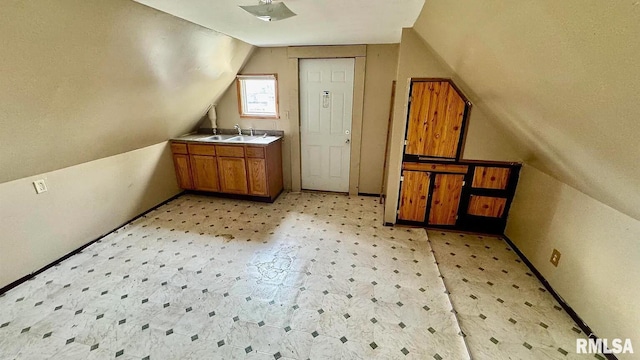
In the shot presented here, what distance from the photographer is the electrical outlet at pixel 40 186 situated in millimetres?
2365

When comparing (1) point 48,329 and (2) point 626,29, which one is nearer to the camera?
(2) point 626,29

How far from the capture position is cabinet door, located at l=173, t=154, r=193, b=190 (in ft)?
13.1

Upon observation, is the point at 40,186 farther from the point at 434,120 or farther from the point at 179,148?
the point at 434,120

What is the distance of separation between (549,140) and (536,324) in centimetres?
134

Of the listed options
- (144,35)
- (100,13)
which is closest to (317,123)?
(144,35)

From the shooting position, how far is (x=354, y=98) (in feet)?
12.6

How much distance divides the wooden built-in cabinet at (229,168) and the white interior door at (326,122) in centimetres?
55

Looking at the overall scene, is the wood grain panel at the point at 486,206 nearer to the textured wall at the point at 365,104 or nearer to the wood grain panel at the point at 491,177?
the wood grain panel at the point at 491,177

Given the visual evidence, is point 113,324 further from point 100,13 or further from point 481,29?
point 481,29

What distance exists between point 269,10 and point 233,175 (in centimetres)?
259

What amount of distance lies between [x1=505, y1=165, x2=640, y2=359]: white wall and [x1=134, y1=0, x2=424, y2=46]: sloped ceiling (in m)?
1.98

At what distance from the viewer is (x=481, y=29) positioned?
1.48 m

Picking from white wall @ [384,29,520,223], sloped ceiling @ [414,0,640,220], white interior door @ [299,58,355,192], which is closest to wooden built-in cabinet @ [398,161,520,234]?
white wall @ [384,29,520,223]

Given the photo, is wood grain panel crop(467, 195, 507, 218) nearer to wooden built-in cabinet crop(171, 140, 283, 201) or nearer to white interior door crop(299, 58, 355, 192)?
white interior door crop(299, 58, 355, 192)
